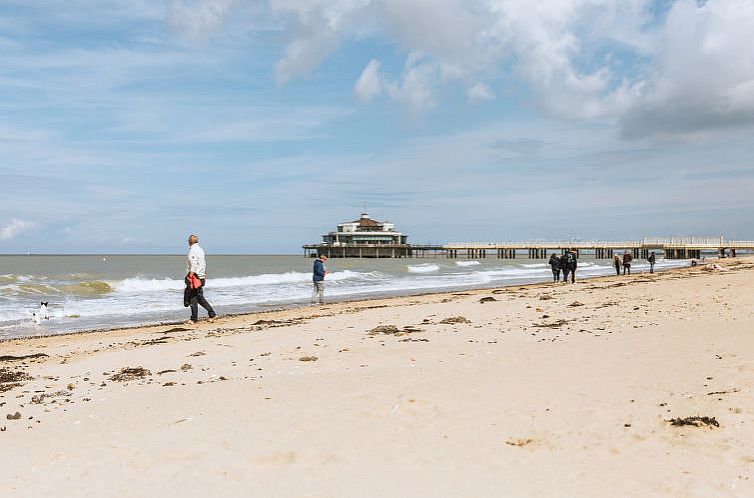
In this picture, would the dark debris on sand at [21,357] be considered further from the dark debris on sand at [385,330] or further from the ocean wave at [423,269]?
the ocean wave at [423,269]

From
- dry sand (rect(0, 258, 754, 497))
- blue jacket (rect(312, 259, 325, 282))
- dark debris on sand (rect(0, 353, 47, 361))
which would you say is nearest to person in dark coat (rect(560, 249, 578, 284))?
blue jacket (rect(312, 259, 325, 282))

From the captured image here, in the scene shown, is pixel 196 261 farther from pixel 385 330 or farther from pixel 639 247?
pixel 639 247

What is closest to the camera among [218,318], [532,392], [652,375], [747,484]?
[747,484]

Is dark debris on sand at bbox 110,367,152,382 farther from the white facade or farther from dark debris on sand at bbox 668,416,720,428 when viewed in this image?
the white facade

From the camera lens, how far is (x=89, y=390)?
668 cm

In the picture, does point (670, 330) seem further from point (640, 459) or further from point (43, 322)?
point (43, 322)

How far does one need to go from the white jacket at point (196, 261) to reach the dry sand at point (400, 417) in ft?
12.6

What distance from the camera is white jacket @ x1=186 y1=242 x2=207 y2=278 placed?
13.0 meters

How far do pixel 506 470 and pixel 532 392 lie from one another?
1.74 meters

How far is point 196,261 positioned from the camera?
42.6ft

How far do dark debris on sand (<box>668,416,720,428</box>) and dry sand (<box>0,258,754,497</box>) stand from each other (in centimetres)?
5

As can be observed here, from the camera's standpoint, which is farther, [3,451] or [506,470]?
[3,451]

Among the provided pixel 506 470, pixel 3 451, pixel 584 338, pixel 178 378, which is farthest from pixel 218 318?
pixel 506 470

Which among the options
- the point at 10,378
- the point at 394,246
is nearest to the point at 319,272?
the point at 10,378
